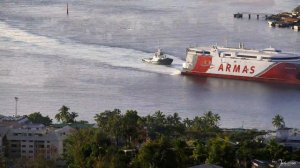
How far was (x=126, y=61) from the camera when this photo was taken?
1223cm

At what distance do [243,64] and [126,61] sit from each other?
1.61 meters

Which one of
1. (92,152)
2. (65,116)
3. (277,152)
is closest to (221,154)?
(277,152)

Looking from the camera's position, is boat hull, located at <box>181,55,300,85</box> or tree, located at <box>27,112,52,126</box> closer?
tree, located at <box>27,112,52,126</box>

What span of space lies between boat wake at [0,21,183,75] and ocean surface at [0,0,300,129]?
14 millimetres

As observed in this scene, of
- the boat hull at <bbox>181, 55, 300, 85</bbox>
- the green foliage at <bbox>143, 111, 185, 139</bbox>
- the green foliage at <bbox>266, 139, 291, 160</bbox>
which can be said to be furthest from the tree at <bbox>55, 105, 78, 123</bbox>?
the boat hull at <bbox>181, 55, 300, 85</bbox>

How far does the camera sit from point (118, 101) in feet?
31.6

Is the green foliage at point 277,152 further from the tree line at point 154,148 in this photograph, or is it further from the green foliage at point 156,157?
the green foliage at point 156,157

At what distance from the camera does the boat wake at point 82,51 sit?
12.1m

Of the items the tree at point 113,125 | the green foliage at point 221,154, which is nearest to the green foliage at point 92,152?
the tree at point 113,125

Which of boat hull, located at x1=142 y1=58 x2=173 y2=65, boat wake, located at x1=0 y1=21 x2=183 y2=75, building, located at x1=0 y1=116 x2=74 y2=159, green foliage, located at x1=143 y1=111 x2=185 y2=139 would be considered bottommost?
building, located at x1=0 y1=116 x2=74 y2=159

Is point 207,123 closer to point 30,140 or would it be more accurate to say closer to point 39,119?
point 39,119

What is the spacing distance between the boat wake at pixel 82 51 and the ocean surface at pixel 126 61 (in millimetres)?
14

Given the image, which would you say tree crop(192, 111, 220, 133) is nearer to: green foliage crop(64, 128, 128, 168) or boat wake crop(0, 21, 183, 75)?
green foliage crop(64, 128, 128, 168)

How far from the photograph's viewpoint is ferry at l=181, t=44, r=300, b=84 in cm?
1203
